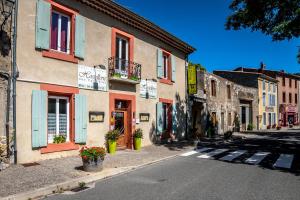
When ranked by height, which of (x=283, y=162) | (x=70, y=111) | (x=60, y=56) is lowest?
(x=283, y=162)

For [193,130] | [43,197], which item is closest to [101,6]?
[43,197]

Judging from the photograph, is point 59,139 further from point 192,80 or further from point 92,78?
point 192,80

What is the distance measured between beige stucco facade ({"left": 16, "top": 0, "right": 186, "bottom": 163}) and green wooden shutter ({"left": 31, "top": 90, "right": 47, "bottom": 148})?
12cm

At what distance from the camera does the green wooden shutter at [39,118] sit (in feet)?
31.0

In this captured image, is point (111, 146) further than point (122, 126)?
No

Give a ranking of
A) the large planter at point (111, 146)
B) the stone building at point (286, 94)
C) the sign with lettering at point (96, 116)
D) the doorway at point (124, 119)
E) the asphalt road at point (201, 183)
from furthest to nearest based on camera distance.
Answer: the stone building at point (286, 94), the doorway at point (124, 119), the large planter at point (111, 146), the sign with lettering at point (96, 116), the asphalt road at point (201, 183)

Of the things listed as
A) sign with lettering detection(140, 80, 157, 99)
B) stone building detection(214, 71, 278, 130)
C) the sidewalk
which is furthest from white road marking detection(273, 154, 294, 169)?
stone building detection(214, 71, 278, 130)

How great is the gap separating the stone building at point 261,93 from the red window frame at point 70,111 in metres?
26.6

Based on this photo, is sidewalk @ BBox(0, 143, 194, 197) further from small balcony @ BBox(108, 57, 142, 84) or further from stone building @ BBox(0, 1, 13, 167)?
small balcony @ BBox(108, 57, 142, 84)

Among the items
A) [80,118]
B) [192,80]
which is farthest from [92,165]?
[192,80]

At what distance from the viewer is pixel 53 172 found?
819 cm

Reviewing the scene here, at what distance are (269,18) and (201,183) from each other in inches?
365

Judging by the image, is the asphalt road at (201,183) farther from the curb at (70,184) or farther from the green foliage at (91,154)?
the green foliage at (91,154)

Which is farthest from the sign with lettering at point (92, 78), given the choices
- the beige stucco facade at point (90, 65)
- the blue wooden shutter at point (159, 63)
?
the blue wooden shutter at point (159, 63)
